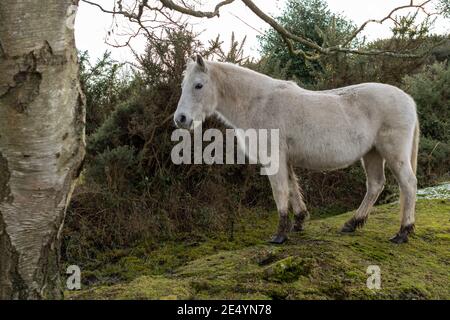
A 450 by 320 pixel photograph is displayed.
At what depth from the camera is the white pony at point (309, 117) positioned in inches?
213

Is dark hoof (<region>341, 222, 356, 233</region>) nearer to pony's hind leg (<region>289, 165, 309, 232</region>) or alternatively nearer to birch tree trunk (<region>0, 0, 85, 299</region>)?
pony's hind leg (<region>289, 165, 309, 232</region>)

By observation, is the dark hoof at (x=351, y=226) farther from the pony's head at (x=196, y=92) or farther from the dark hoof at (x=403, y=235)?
the pony's head at (x=196, y=92)

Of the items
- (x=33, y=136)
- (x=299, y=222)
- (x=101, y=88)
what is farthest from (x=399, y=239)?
(x=101, y=88)

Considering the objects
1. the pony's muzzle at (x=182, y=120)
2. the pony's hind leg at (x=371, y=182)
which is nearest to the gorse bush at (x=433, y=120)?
the pony's hind leg at (x=371, y=182)

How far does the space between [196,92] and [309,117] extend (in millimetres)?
1217

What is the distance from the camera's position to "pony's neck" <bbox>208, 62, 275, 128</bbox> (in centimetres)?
553

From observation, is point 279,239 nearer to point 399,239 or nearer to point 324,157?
point 324,157

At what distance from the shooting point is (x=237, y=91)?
555 cm

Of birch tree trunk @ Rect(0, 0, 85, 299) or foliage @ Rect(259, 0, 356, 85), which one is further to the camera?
foliage @ Rect(259, 0, 356, 85)

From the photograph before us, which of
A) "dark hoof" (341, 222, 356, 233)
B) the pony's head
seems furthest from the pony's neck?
"dark hoof" (341, 222, 356, 233)

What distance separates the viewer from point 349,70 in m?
9.58
